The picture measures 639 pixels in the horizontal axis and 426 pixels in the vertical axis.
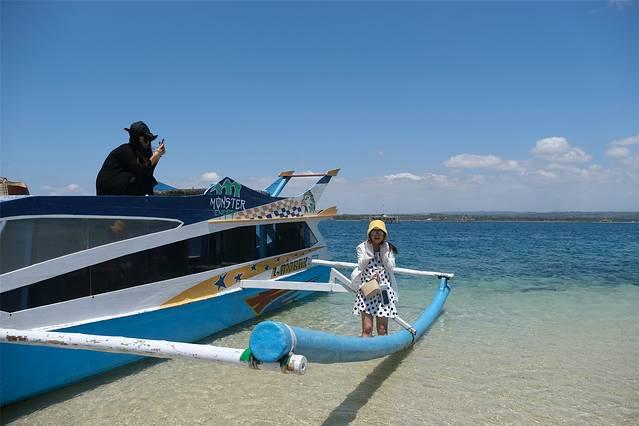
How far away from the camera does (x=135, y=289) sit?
5449mm

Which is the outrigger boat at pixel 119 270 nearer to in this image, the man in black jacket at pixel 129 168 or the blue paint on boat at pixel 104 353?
the blue paint on boat at pixel 104 353

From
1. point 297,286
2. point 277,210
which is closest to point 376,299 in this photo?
point 297,286

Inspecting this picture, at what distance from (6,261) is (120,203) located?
135 cm

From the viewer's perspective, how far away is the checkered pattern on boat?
319 inches

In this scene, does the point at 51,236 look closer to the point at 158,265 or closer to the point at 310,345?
the point at 158,265

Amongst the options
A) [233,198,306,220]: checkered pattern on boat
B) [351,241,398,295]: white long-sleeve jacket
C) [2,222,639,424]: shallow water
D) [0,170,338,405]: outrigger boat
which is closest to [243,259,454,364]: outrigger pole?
[351,241,398,295]: white long-sleeve jacket

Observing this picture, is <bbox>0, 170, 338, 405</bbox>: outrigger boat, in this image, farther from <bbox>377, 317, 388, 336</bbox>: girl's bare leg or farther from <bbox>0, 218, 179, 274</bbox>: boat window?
<bbox>377, 317, 388, 336</bbox>: girl's bare leg

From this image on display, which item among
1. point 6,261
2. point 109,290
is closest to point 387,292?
point 109,290

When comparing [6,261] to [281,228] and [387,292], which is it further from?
[281,228]

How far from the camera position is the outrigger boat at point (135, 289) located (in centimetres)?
286

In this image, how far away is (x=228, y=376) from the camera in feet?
17.6

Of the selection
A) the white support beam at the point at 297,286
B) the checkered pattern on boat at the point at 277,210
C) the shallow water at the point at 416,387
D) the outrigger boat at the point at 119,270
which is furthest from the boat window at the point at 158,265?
the shallow water at the point at 416,387

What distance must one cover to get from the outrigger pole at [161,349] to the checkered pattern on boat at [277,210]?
465 cm

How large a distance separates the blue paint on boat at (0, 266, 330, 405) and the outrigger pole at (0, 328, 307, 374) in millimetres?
1100
